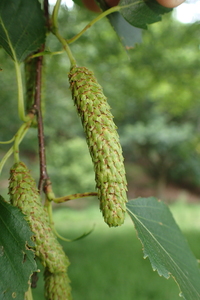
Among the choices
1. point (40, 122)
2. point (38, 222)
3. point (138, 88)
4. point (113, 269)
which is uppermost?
point (138, 88)

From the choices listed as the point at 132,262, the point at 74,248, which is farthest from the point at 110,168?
the point at 74,248

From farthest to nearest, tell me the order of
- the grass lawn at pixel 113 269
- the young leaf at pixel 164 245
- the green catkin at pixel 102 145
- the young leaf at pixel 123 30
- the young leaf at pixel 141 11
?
the grass lawn at pixel 113 269, the young leaf at pixel 123 30, the young leaf at pixel 141 11, the young leaf at pixel 164 245, the green catkin at pixel 102 145

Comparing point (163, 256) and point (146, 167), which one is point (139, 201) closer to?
point (163, 256)

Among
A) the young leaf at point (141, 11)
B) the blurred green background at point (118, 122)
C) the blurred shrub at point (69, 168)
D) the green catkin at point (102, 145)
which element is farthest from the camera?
the blurred shrub at point (69, 168)

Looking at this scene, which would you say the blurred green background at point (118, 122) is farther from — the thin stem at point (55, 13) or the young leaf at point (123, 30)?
the thin stem at point (55, 13)

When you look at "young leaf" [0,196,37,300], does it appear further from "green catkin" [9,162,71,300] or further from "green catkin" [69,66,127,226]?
"green catkin" [69,66,127,226]

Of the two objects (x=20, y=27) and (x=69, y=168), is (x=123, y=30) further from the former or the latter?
(x=69, y=168)

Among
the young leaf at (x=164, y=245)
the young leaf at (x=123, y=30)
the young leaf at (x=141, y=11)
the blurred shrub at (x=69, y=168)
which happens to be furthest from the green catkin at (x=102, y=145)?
the blurred shrub at (x=69, y=168)

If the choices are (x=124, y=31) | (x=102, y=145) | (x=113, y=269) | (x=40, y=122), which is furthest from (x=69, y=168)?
(x=102, y=145)

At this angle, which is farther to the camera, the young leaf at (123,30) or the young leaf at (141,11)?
the young leaf at (123,30)
